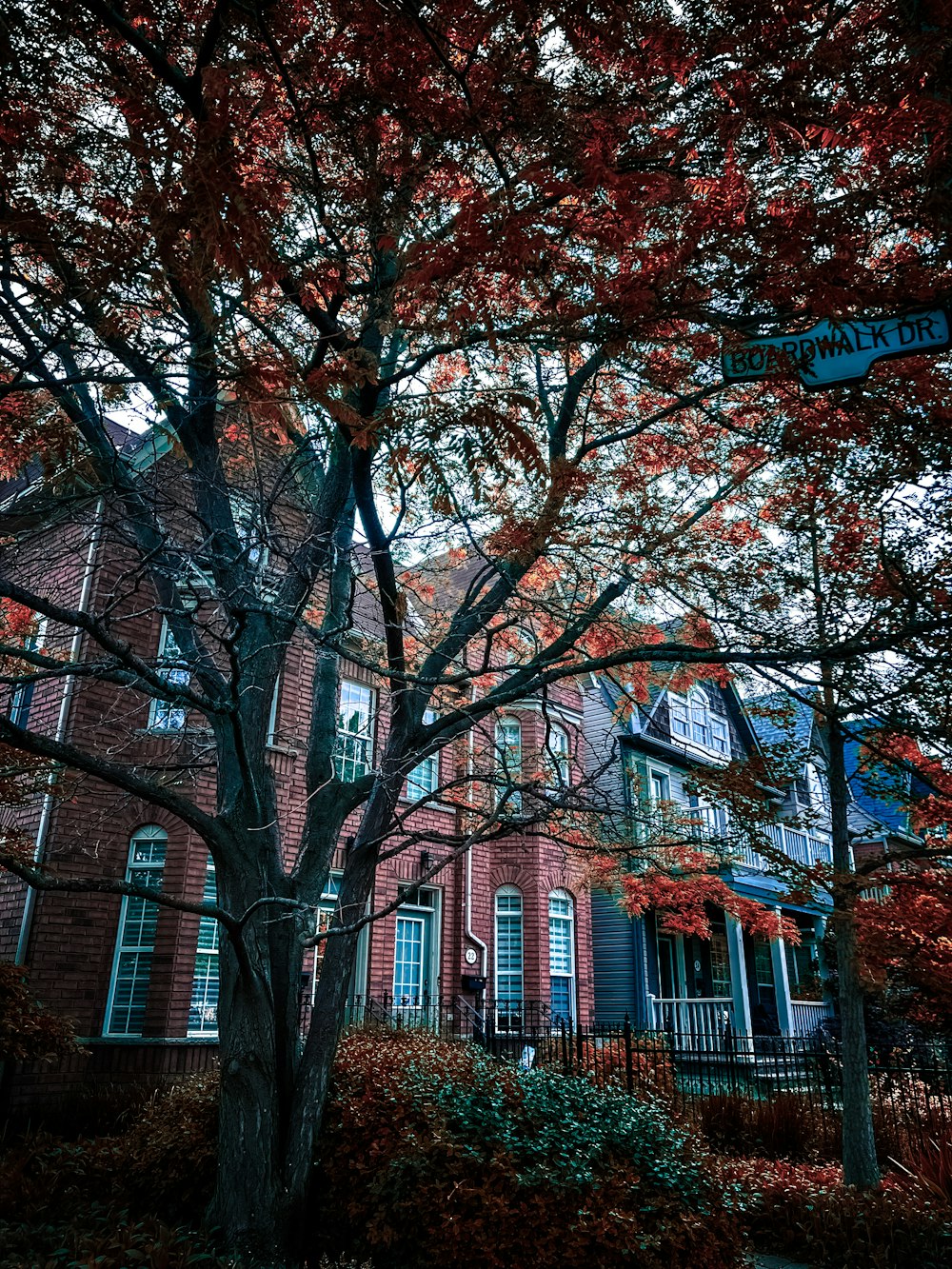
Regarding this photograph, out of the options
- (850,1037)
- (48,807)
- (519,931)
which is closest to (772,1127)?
(850,1037)

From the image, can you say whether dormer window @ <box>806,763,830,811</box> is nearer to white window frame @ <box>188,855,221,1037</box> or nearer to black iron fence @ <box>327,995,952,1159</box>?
black iron fence @ <box>327,995,952,1159</box>

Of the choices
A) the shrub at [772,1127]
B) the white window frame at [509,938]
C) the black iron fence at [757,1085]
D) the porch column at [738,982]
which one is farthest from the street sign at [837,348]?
the porch column at [738,982]

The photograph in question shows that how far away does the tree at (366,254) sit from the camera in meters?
4.42

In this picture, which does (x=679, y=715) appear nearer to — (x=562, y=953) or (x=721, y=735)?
(x=721, y=735)

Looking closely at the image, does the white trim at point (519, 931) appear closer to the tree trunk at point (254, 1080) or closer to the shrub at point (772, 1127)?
the shrub at point (772, 1127)

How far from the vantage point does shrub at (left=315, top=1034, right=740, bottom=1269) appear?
5.63m

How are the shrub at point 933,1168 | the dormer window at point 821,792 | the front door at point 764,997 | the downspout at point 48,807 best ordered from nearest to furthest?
the shrub at point 933,1168, the dormer window at point 821,792, the downspout at point 48,807, the front door at point 764,997

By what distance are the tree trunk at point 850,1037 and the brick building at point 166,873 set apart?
2.89 m

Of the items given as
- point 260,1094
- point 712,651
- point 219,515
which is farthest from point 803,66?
point 260,1094

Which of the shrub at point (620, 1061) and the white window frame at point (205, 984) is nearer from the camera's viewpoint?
the shrub at point (620, 1061)

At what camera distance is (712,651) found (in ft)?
20.1

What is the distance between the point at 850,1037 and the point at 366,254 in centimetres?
889

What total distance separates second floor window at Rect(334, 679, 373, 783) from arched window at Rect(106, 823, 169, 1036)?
10.7 feet

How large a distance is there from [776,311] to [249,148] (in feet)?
10.3
